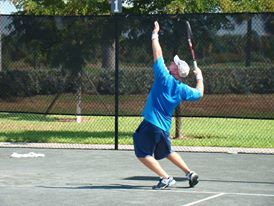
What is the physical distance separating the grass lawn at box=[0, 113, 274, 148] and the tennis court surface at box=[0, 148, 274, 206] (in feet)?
4.74

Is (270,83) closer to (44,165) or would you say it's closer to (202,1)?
(202,1)

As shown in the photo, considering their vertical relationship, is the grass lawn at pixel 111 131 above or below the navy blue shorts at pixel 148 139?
below

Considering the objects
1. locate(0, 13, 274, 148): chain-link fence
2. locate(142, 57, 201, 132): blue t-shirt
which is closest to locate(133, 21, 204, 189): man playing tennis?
locate(142, 57, 201, 132): blue t-shirt

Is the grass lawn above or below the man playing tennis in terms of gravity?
below

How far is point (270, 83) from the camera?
1491cm

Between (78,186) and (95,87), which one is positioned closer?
(78,186)

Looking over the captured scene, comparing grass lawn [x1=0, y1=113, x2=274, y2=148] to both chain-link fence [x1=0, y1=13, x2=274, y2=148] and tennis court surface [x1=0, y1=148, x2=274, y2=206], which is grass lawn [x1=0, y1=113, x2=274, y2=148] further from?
tennis court surface [x1=0, y1=148, x2=274, y2=206]

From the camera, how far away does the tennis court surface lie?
31.7 ft

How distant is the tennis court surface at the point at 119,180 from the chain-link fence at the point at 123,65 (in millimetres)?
1059

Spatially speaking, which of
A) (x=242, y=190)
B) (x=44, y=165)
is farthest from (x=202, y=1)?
(x=242, y=190)

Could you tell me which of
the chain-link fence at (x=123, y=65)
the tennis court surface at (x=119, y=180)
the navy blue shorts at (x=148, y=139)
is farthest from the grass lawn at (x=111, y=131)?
the navy blue shorts at (x=148, y=139)

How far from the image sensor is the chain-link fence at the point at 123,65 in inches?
589

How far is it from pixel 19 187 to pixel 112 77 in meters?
5.38

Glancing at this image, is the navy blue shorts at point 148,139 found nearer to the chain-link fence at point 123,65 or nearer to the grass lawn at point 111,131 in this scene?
the chain-link fence at point 123,65
